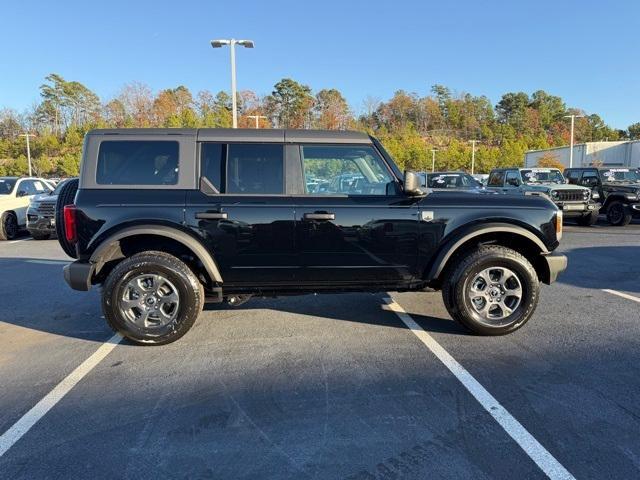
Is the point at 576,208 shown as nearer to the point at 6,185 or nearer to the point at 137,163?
the point at 137,163

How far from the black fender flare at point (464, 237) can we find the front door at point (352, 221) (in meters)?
0.21

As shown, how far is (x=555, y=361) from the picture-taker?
3.94m

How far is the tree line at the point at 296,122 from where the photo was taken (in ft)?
220

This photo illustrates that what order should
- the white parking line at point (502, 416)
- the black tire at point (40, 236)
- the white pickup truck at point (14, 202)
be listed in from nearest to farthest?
the white parking line at point (502, 416), the black tire at point (40, 236), the white pickup truck at point (14, 202)

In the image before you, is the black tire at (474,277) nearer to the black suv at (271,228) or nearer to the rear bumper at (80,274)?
the black suv at (271,228)

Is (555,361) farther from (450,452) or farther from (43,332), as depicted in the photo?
(43,332)

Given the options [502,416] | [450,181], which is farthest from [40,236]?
[502,416]

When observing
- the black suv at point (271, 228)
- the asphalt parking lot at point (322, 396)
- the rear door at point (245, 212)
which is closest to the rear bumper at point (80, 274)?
the black suv at point (271, 228)

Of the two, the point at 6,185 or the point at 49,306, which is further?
the point at 6,185

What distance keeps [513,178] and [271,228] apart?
12985mm

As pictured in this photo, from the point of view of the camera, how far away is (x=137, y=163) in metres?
4.40

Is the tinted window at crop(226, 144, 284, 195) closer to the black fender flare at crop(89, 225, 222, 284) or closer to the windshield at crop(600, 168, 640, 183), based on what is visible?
the black fender flare at crop(89, 225, 222, 284)

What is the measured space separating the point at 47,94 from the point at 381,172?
94009 mm

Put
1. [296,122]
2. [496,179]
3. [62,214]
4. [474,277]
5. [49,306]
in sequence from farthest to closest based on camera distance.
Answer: [296,122]
[496,179]
[49,306]
[62,214]
[474,277]
